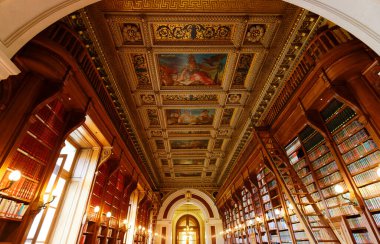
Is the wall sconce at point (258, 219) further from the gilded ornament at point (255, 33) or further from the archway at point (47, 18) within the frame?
the archway at point (47, 18)

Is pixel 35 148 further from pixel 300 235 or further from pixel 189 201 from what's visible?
pixel 189 201

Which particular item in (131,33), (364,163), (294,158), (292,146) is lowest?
(364,163)

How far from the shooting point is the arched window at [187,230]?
19078mm

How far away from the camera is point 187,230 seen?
63.7 feet

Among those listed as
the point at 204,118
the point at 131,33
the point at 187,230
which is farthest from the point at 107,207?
the point at 187,230

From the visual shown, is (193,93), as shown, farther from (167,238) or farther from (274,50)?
(167,238)

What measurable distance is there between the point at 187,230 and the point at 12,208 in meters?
19.0

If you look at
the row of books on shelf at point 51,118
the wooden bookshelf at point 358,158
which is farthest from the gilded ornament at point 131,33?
the wooden bookshelf at point 358,158

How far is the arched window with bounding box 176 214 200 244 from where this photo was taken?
62.6 ft

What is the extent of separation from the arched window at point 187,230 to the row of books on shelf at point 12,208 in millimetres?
18755

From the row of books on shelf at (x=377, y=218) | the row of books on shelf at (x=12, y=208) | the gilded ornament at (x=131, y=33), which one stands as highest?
the gilded ornament at (x=131, y=33)

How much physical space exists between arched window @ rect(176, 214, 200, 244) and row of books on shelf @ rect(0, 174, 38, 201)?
18720 mm

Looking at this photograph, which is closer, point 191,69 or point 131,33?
point 131,33

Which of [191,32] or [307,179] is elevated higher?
[191,32]
